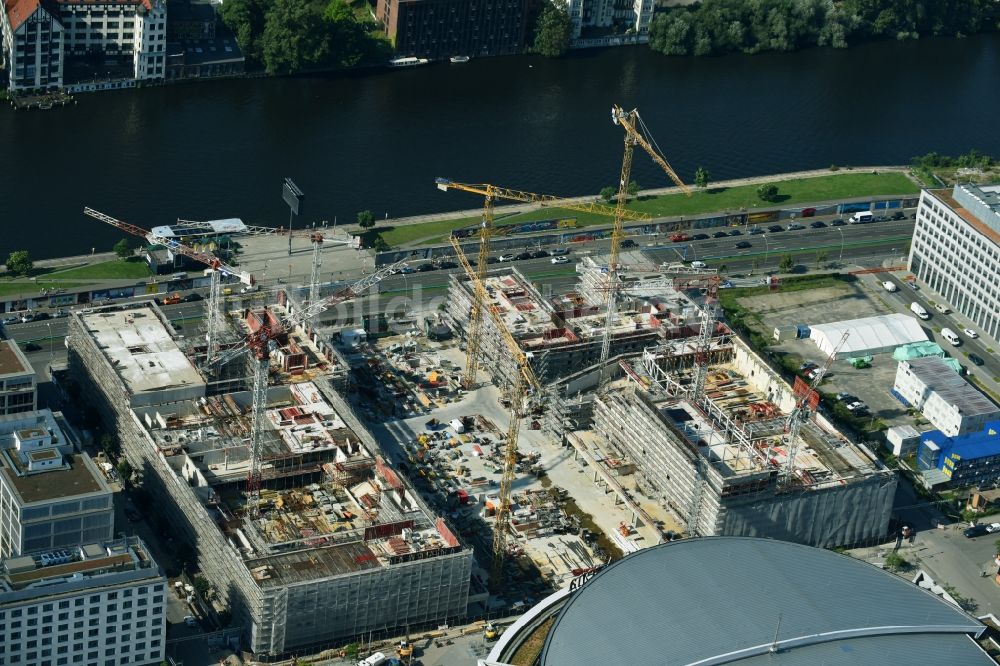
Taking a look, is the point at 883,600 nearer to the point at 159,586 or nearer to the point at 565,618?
the point at 565,618

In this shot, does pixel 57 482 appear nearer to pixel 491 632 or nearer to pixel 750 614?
pixel 491 632

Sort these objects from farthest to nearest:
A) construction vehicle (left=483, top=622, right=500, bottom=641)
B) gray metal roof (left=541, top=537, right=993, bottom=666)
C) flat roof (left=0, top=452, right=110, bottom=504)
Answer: construction vehicle (left=483, top=622, right=500, bottom=641), flat roof (left=0, top=452, right=110, bottom=504), gray metal roof (left=541, top=537, right=993, bottom=666)

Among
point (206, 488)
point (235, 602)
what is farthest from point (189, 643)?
point (206, 488)

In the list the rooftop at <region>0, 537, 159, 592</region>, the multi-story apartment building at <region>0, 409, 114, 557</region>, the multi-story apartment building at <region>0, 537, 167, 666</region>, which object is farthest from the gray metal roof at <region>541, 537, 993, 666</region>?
the multi-story apartment building at <region>0, 409, 114, 557</region>

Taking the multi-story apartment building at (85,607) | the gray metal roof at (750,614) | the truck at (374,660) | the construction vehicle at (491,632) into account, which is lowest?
the truck at (374,660)

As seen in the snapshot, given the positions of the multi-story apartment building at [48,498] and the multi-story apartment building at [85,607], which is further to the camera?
the multi-story apartment building at [48,498]

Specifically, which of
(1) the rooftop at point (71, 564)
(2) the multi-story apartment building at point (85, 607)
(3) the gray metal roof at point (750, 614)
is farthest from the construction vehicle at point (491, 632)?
(1) the rooftop at point (71, 564)

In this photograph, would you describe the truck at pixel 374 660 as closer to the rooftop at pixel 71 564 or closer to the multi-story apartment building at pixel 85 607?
the multi-story apartment building at pixel 85 607

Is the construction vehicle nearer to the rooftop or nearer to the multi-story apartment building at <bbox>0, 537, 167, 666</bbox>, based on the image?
the multi-story apartment building at <bbox>0, 537, 167, 666</bbox>
